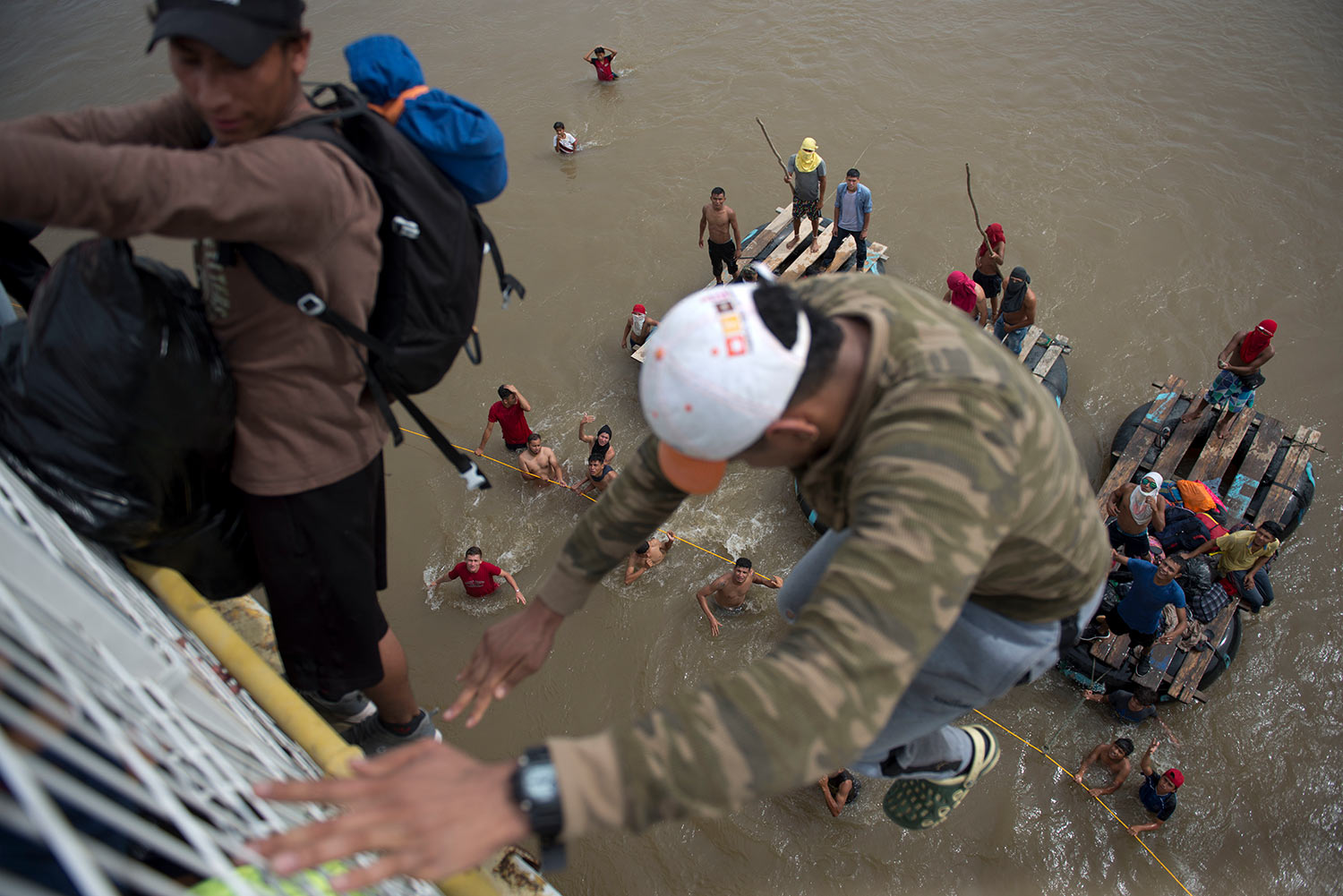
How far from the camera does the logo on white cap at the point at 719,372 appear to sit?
4.99 feet

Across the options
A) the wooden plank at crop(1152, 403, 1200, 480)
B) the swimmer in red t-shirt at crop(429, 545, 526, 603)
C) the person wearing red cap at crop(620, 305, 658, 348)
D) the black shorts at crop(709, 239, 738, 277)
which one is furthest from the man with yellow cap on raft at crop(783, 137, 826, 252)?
the swimmer in red t-shirt at crop(429, 545, 526, 603)

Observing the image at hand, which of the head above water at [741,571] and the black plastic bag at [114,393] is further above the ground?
the black plastic bag at [114,393]

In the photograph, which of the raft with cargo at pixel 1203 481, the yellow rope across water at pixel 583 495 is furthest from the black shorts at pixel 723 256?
the raft with cargo at pixel 1203 481

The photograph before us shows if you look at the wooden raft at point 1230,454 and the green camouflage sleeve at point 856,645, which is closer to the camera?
the green camouflage sleeve at point 856,645

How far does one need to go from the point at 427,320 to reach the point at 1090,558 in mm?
1759

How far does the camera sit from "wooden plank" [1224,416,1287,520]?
22.7 ft

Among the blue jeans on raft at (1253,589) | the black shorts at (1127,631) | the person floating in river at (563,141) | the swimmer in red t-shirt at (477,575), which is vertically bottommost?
the swimmer in red t-shirt at (477,575)

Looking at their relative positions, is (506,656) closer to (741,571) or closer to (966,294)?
(741,571)

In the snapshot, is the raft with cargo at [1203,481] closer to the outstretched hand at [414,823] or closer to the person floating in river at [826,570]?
the person floating in river at [826,570]

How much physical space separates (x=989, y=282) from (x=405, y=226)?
760cm

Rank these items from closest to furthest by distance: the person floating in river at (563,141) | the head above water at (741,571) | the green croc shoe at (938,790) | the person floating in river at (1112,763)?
the green croc shoe at (938,790)
the person floating in river at (1112,763)
the head above water at (741,571)
the person floating in river at (563,141)

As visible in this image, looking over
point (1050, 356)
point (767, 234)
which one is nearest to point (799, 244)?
point (767, 234)

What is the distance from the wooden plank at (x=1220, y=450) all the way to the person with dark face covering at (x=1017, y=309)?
1.90 m

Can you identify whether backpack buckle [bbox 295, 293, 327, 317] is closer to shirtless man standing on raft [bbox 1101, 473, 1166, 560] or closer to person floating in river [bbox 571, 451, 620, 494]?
person floating in river [bbox 571, 451, 620, 494]
